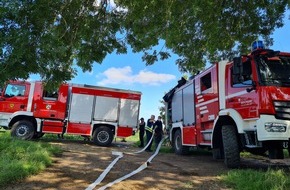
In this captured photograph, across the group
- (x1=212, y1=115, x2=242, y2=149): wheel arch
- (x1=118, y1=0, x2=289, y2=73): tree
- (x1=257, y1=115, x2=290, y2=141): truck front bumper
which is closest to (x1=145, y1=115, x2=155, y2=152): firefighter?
(x1=118, y1=0, x2=289, y2=73): tree

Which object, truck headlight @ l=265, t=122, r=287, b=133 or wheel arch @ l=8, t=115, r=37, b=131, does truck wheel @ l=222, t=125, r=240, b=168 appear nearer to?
truck headlight @ l=265, t=122, r=287, b=133

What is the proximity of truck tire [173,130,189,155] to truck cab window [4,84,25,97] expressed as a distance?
22.7 feet

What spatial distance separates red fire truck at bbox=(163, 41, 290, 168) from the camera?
676 cm

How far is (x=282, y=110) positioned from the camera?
6738 mm

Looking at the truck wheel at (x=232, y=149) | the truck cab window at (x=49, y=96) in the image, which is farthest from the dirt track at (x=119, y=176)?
the truck cab window at (x=49, y=96)

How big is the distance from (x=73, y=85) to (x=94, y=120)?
1.89m

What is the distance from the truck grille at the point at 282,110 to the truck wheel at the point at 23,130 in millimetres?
10624

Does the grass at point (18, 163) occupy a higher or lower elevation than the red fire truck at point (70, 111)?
lower

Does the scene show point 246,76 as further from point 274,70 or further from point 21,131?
point 21,131

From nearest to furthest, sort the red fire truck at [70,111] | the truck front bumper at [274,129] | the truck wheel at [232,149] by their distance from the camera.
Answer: the truck front bumper at [274,129] → the truck wheel at [232,149] → the red fire truck at [70,111]

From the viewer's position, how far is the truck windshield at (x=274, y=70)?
700cm

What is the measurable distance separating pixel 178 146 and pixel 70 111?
17.6 ft

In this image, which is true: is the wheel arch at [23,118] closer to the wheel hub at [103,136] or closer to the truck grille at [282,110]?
the wheel hub at [103,136]

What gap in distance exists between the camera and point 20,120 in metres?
14.2
